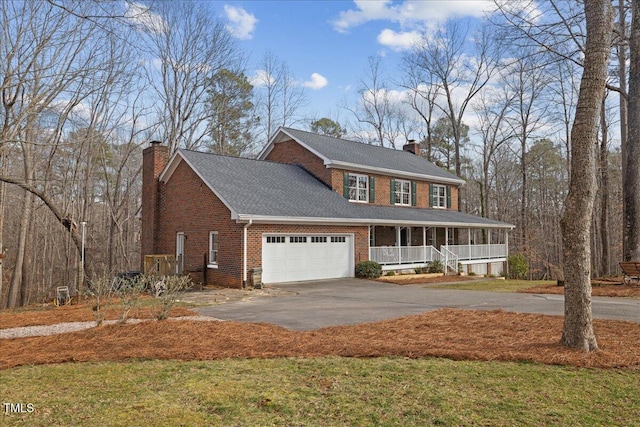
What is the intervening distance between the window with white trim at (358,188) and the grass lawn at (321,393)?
17.9 metres

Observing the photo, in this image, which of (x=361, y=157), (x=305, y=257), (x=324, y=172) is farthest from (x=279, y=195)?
(x=361, y=157)

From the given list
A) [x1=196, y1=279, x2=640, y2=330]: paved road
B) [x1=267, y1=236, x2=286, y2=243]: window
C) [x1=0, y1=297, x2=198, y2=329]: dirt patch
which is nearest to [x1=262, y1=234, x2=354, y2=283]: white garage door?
[x1=267, y1=236, x2=286, y2=243]: window

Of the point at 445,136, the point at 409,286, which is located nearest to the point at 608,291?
the point at 409,286

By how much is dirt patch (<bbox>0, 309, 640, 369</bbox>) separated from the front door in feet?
35.9

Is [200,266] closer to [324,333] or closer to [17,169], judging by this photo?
[324,333]

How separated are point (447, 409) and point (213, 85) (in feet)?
99.8

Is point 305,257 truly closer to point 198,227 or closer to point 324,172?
point 198,227

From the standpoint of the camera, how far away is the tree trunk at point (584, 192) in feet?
20.4

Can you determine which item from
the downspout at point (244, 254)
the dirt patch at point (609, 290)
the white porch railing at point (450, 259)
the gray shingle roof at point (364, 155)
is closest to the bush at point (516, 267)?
the gray shingle roof at point (364, 155)

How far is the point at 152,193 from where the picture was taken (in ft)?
68.7

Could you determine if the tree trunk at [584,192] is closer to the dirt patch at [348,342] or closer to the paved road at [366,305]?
the dirt patch at [348,342]

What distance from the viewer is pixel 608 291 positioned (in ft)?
44.2

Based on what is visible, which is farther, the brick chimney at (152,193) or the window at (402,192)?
the window at (402,192)

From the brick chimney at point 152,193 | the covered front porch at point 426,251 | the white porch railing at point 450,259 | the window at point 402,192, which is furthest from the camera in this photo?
the window at point 402,192
